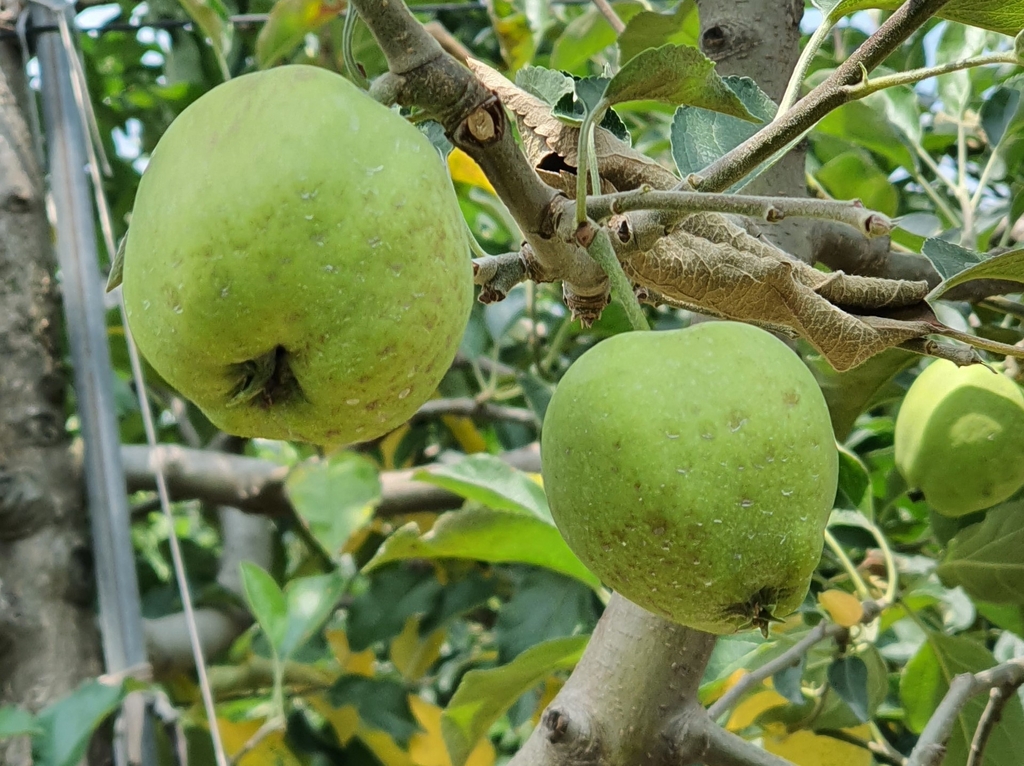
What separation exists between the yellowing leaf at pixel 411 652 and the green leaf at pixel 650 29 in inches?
37.3

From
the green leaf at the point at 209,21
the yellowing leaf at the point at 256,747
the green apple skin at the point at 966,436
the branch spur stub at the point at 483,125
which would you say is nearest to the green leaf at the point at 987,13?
the branch spur stub at the point at 483,125

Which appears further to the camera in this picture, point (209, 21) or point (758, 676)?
point (209, 21)

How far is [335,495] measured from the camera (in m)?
1.20

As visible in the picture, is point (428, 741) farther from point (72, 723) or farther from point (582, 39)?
point (582, 39)

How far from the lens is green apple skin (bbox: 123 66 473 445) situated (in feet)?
1.14

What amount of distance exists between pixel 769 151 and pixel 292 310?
23 cm

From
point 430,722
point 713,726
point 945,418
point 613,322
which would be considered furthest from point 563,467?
point 430,722

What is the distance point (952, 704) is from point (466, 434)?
1043 millimetres

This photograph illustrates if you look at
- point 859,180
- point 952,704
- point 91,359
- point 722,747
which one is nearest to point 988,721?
point 952,704

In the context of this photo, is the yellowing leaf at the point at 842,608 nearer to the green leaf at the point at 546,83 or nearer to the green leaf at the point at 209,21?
the green leaf at the point at 546,83

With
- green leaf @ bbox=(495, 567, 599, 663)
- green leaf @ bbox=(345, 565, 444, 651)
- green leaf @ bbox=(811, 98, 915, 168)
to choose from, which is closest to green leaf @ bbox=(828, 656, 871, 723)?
green leaf @ bbox=(495, 567, 599, 663)

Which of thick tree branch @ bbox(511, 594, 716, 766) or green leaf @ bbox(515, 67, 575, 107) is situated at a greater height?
green leaf @ bbox(515, 67, 575, 107)

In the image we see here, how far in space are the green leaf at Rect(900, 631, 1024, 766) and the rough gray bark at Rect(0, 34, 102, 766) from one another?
883mm

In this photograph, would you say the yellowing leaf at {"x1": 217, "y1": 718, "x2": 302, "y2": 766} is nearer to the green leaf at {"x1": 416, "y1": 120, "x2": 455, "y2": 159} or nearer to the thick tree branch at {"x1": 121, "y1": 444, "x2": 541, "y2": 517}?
the thick tree branch at {"x1": 121, "y1": 444, "x2": 541, "y2": 517}
